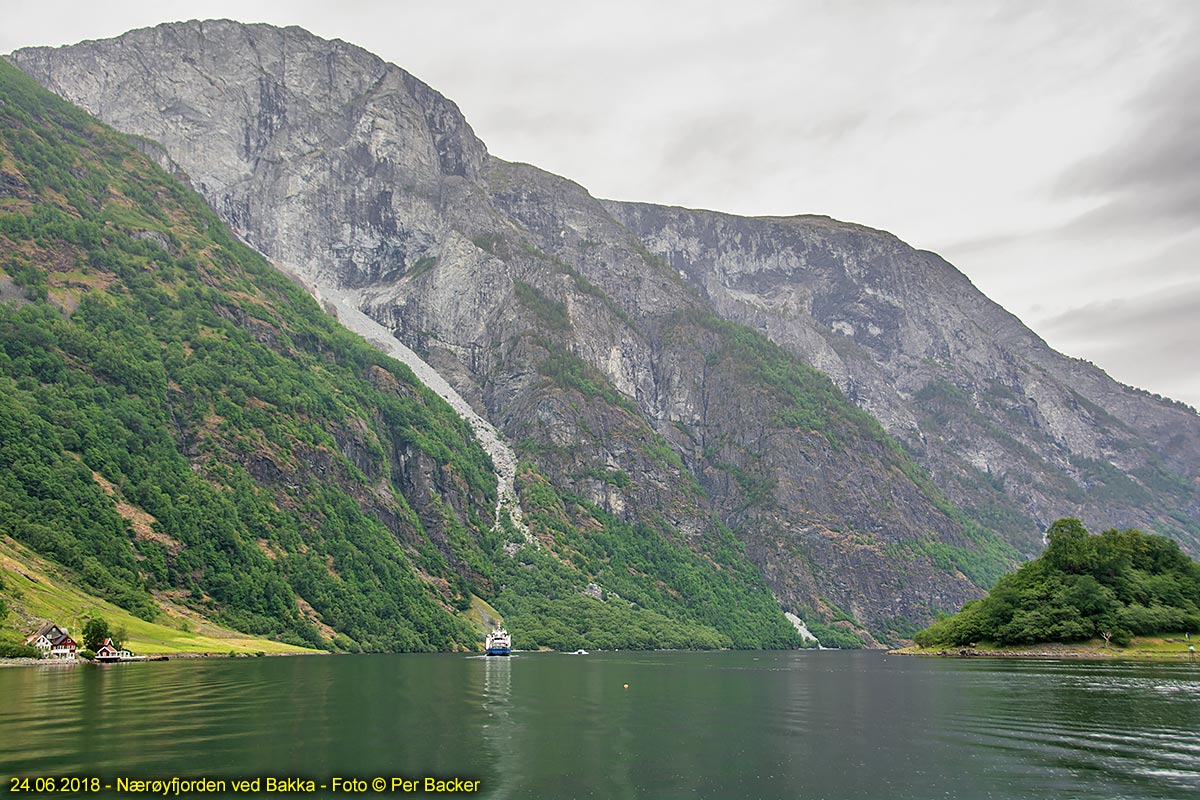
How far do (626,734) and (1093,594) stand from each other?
125783 mm

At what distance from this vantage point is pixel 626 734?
6019 cm

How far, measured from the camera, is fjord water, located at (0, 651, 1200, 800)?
4322cm

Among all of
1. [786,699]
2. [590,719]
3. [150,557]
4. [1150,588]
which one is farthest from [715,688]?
[150,557]

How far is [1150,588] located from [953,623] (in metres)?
42.5

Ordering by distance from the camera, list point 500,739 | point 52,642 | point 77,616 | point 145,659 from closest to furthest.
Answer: point 500,739 < point 52,642 < point 145,659 < point 77,616

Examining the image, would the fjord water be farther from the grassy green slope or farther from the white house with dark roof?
the grassy green slope

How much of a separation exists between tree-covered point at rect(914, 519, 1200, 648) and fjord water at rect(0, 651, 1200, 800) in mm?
51890

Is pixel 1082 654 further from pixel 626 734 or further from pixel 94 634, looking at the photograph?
pixel 94 634

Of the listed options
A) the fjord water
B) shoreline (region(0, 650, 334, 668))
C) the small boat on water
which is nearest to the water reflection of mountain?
the fjord water

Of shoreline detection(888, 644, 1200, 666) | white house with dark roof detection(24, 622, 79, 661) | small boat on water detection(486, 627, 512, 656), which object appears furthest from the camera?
small boat on water detection(486, 627, 512, 656)

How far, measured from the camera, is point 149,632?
151 m

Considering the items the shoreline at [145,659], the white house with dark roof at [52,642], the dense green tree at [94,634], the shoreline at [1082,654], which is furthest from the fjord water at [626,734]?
the shoreline at [1082,654]

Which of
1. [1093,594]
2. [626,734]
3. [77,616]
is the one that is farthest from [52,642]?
[1093,594]

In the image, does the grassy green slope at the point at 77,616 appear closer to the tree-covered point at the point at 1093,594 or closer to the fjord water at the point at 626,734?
the fjord water at the point at 626,734
